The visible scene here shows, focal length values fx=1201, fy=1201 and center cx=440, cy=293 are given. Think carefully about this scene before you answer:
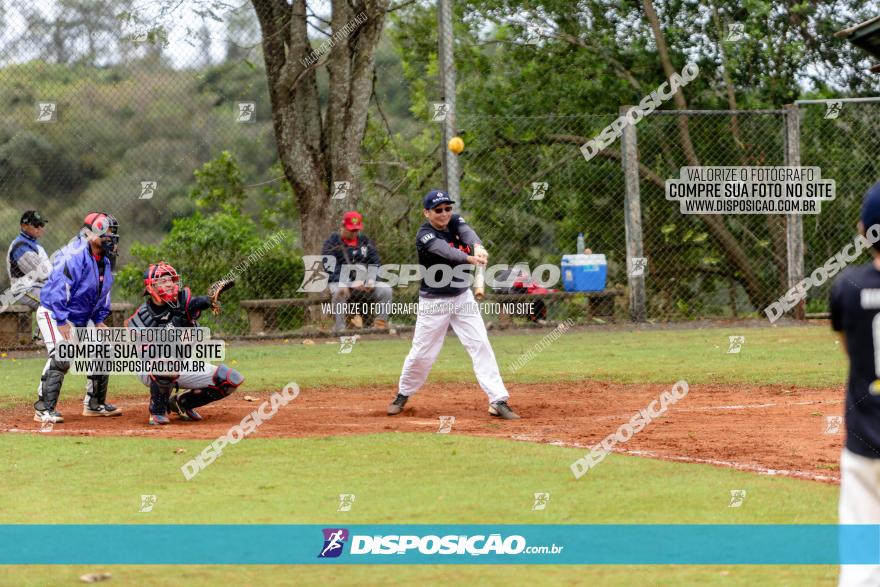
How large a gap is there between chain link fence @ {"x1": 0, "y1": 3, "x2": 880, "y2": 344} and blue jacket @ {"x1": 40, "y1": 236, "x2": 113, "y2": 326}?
7.41 metres

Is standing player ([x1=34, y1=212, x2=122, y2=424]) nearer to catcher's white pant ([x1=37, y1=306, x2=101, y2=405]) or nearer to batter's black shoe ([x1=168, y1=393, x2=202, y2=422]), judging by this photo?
catcher's white pant ([x1=37, y1=306, x2=101, y2=405])

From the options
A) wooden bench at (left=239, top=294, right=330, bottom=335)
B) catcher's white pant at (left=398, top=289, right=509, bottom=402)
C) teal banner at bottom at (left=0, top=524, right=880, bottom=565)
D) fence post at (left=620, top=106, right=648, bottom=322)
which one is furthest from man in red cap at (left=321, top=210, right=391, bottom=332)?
teal banner at bottom at (left=0, top=524, right=880, bottom=565)

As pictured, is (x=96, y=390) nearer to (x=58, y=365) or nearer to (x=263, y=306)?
(x=58, y=365)

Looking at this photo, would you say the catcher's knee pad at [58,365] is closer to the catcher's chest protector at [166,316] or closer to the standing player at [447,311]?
the catcher's chest protector at [166,316]

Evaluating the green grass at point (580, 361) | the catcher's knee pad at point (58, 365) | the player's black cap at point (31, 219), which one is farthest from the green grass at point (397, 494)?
the player's black cap at point (31, 219)

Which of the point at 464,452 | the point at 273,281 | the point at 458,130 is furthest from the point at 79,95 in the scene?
the point at 464,452

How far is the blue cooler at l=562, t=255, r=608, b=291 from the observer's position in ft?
62.2

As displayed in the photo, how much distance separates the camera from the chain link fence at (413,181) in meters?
Answer: 18.4

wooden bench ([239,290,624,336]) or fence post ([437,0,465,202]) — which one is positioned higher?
fence post ([437,0,465,202])

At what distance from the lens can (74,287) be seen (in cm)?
1110

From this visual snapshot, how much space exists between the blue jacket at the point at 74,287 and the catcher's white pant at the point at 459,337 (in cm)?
305

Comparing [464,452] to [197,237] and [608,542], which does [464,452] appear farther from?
[197,237]

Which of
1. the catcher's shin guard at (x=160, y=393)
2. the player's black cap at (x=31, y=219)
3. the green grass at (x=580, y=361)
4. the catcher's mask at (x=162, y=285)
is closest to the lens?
the catcher's mask at (x=162, y=285)

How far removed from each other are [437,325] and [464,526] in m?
4.54
